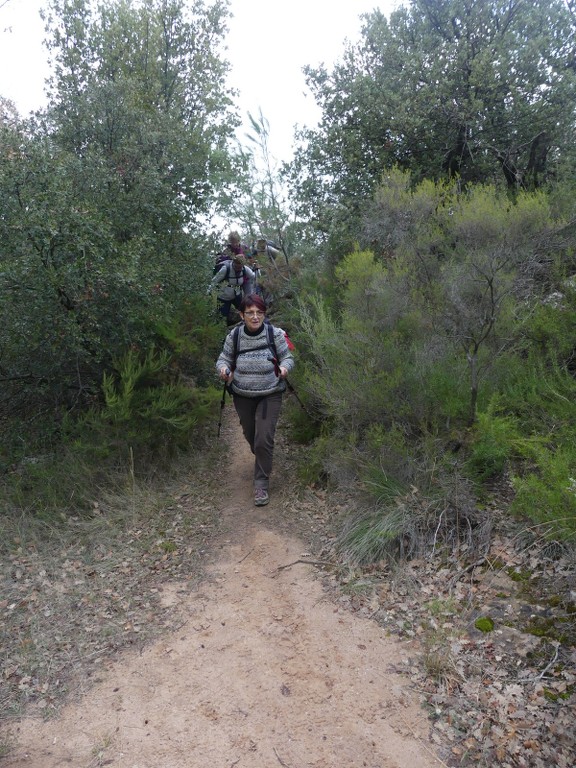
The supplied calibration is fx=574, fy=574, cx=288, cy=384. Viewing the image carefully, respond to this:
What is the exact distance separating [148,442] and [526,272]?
4.75 m

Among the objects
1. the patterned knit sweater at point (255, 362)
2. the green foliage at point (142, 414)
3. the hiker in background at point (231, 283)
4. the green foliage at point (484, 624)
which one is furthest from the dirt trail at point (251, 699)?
the hiker in background at point (231, 283)

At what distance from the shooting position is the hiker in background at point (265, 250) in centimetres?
1101

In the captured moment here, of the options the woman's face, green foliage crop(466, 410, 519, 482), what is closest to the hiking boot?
the woman's face

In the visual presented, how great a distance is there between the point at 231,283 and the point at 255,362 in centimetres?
348

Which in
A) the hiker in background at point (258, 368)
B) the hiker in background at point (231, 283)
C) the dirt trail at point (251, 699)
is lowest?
the dirt trail at point (251, 699)

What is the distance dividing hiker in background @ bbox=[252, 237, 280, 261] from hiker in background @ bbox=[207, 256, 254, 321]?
1760 mm

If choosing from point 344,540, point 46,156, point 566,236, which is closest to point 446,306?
point 566,236

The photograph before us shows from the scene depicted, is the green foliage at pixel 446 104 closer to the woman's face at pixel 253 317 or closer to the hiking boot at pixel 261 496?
the woman's face at pixel 253 317

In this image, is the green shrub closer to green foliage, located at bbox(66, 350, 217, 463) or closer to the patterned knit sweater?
the patterned knit sweater

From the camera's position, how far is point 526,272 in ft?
19.6

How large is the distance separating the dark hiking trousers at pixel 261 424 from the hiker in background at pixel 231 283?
307cm

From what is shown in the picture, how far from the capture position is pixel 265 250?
11453 millimetres

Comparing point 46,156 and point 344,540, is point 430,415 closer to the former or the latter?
point 344,540

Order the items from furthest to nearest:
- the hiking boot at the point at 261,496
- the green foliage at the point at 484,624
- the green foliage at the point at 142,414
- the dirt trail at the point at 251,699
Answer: the green foliage at the point at 142,414 → the hiking boot at the point at 261,496 → the green foliage at the point at 484,624 → the dirt trail at the point at 251,699
